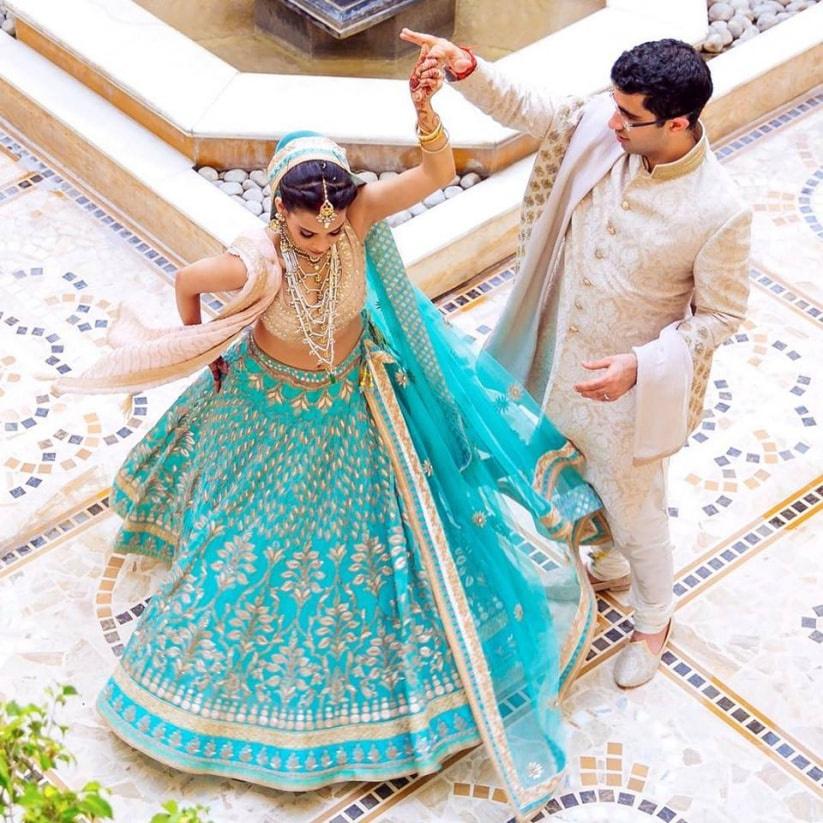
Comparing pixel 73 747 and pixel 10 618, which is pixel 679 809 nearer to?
pixel 73 747

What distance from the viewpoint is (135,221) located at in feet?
15.8

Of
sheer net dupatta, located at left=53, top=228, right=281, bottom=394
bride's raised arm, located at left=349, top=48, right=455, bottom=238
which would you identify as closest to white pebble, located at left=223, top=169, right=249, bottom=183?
sheer net dupatta, located at left=53, top=228, right=281, bottom=394

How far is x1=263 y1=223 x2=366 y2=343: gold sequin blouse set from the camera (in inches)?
123

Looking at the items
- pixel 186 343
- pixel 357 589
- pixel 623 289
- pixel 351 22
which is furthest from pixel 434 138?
pixel 351 22

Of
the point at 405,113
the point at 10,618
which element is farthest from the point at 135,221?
the point at 10,618

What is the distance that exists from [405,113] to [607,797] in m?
2.21

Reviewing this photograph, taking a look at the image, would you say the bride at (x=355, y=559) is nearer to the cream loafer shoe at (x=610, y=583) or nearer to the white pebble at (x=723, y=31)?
the cream loafer shoe at (x=610, y=583)

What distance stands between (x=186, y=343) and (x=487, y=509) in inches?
29.2

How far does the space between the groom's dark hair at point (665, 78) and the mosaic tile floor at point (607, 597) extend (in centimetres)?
131

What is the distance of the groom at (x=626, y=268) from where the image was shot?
296 centimetres

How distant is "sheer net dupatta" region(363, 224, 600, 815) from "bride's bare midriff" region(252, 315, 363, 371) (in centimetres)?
6

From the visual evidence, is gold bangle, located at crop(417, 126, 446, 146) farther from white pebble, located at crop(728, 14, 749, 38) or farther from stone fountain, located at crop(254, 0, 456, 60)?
white pebble, located at crop(728, 14, 749, 38)

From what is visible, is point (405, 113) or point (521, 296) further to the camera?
point (405, 113)

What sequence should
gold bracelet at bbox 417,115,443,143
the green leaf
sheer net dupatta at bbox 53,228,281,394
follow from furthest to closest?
1. sheer net dupatta at bbox 53,228,281,394
2. gold bracelet at bbox 417,115,443,143
3. the green leaf
